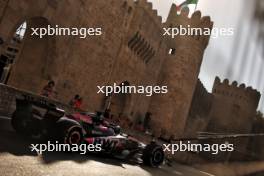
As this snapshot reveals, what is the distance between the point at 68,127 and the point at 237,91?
3678 centimetres

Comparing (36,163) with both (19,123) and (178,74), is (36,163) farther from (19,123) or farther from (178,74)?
(178,74)

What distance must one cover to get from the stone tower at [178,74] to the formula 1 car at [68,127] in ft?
58.3

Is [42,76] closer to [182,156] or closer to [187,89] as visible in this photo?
[182,156]

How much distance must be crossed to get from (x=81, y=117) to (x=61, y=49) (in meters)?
8.71

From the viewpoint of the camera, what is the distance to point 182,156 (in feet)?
55.1

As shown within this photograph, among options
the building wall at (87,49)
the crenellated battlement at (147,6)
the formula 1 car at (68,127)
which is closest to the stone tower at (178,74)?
the building wall at (87,49)

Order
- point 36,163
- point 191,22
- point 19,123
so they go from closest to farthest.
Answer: point 36,163 → point 19,123 → point 191,22

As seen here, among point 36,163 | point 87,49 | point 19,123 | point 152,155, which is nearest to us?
point 36,163

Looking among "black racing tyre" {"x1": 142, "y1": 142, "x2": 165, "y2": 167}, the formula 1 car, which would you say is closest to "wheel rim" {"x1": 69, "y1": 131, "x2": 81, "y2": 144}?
the formula 1 car

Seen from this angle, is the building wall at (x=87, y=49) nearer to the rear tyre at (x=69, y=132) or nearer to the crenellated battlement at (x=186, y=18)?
the crenellated battlement at (x=186, y=18)

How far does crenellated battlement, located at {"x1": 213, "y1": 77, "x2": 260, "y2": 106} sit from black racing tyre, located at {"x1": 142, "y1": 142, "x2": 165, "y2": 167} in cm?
3339

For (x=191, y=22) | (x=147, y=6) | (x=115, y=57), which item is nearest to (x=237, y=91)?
(x=191, y=22)

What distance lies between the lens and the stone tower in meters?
25.4

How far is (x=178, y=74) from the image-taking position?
25609mm
